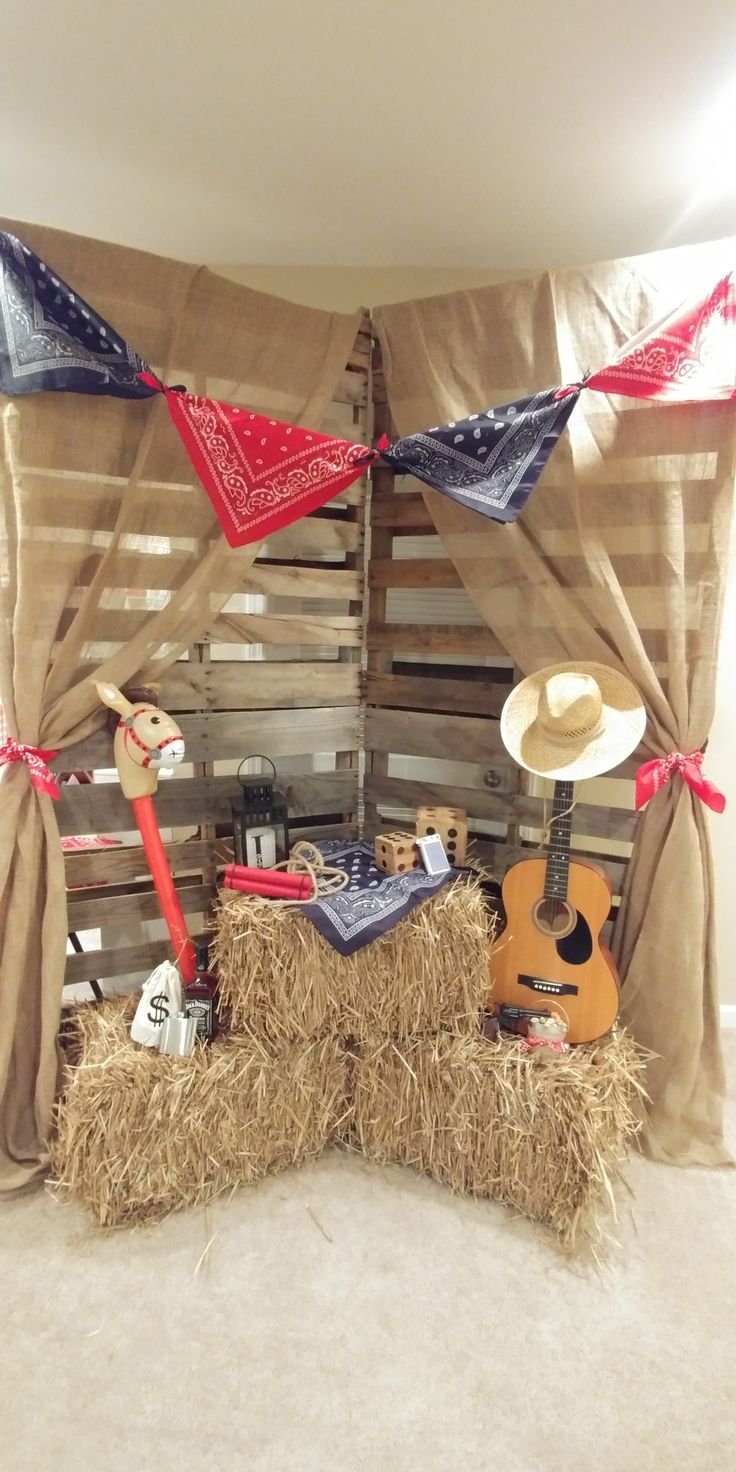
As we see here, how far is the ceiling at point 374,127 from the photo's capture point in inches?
62.1

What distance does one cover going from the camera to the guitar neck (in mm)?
2041

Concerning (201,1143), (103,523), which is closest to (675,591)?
(103,523)

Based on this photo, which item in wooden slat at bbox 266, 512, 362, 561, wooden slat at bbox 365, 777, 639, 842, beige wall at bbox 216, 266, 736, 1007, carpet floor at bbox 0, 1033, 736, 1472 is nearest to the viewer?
carpet floor at bbox 0, 1033, 736, 1472

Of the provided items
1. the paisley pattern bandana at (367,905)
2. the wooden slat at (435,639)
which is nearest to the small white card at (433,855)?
the paisley pattern bandana at (367,905)

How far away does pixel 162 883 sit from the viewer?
203 cm

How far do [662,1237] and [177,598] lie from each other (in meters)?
1.95

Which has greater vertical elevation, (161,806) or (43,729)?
(43,729)

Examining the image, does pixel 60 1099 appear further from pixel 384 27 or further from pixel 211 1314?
pixel 384 27

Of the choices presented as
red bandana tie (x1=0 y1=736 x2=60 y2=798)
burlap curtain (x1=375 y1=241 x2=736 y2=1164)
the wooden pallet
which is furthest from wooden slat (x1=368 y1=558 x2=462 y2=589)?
red bandana tie (x1=0 y1=736 x2=60 y2=798)

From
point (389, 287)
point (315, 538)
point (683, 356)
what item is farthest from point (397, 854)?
point (389, 287)

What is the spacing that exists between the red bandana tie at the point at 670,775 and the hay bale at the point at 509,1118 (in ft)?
2.09

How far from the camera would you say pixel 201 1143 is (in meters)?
1.85

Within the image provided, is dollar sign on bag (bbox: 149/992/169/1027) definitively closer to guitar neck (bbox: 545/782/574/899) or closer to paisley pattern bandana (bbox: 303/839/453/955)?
paisley pattern bandana (bbox: 303/839/453/955)

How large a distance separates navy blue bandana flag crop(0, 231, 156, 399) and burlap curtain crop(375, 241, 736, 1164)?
92 centimetres
